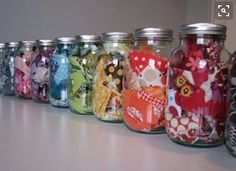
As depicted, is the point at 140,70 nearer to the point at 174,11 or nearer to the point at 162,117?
the point at 162,117

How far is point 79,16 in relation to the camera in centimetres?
143

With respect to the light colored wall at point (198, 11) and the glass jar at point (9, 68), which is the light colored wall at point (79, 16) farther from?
the glass jar at point (9, 68)

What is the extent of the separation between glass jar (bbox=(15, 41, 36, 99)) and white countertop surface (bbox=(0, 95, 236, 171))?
0.73ft

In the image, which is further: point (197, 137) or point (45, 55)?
point (45, 55)

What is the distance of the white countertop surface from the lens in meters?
0.41

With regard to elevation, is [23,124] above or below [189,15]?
below

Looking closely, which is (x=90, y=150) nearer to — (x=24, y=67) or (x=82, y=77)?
(x=82, y=77)

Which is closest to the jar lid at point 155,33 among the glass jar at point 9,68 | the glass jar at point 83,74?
the glass jar at point 83,74

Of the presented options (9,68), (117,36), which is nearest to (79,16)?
(9,68)

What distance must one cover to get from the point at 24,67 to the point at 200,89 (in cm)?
57

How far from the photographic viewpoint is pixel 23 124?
0.62 metres

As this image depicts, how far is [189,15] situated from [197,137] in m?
1.32

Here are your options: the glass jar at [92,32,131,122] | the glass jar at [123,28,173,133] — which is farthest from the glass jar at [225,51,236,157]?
the glass jar at [92,32,131,122]

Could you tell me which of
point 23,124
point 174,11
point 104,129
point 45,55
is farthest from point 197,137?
point 174,11
